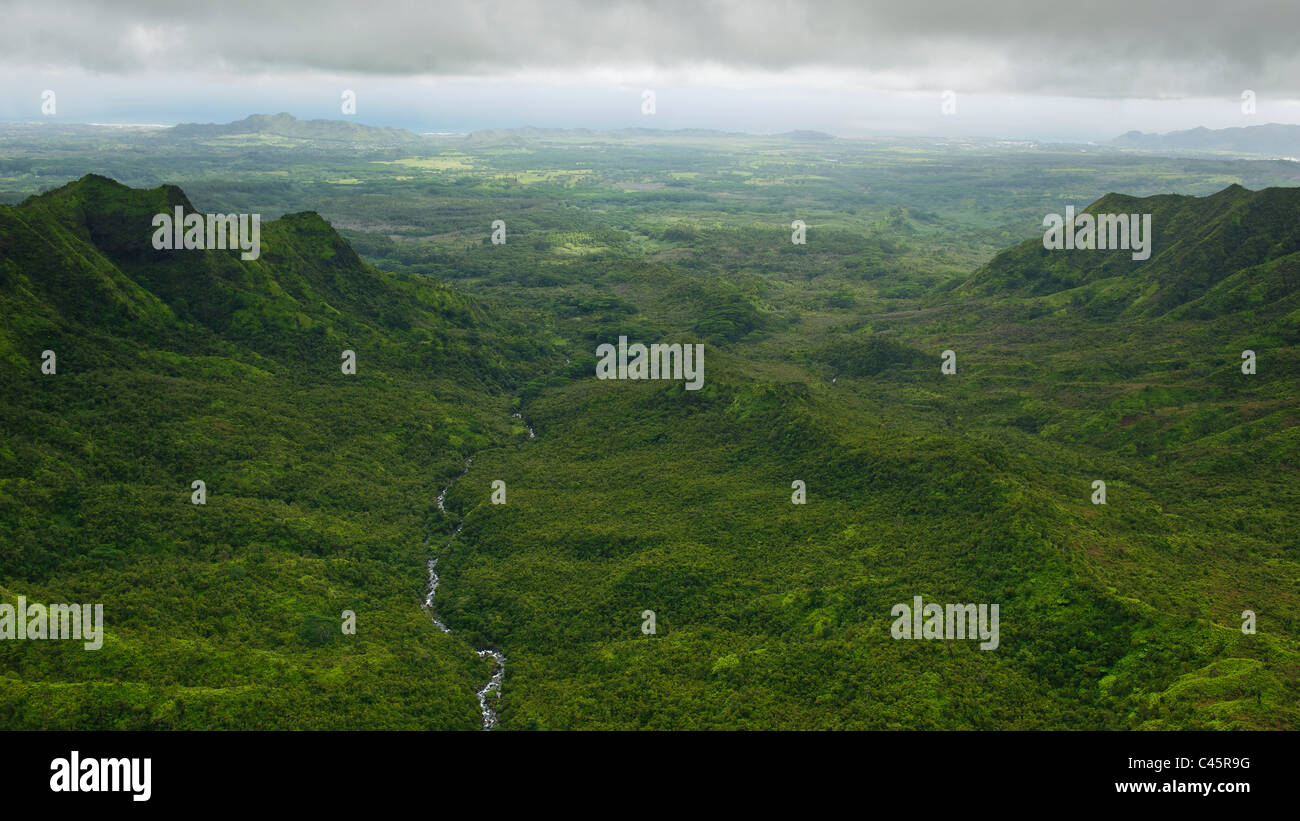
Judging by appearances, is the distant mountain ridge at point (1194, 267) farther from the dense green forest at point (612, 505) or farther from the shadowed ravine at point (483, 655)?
the shadowed ravine at point (483, 655)

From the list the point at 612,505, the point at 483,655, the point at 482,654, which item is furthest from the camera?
the point at 612,505

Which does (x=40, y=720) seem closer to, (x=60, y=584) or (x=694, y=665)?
(x=60, y=584)

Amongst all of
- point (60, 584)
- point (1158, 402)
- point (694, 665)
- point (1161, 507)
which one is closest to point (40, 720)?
point (60, 584)

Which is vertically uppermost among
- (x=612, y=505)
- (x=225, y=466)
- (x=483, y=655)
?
(x=225, y=466)

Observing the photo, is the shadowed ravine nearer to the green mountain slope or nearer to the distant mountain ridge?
the green mountain slope

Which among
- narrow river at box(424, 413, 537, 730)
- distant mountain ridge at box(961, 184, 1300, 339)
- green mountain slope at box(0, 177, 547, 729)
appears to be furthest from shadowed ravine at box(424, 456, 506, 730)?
distant mountain ridge at box(961, 184, 1300, 339)

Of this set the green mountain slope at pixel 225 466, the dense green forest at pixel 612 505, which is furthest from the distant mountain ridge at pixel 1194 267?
the green mountain slope at pixel 225 466

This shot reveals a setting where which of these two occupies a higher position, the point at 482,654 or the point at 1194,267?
the point at 1194,267

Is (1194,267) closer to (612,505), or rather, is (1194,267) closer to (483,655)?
(612,505)

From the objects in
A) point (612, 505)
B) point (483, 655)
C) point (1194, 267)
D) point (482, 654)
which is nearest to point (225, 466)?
point (482, 654)
